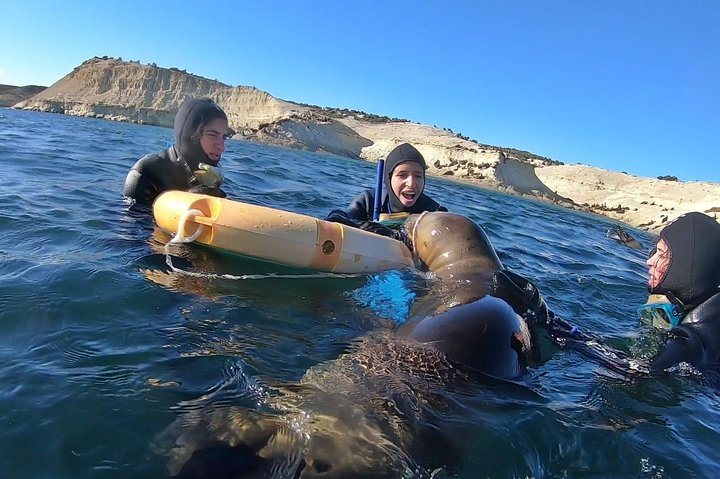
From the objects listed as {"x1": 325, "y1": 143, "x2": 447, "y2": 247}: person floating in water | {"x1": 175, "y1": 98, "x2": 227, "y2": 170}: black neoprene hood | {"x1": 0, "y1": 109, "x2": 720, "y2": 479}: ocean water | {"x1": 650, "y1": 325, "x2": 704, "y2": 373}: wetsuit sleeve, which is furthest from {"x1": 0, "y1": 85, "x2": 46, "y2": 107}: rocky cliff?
{"x1": 650, "y1": 325, "x2": 704, "y2": 373}: wetsuit sleeve

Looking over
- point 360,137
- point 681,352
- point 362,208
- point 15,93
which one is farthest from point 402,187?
point 15,93

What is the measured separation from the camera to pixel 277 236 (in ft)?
16.6

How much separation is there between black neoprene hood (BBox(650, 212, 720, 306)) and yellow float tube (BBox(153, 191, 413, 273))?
2344 mm

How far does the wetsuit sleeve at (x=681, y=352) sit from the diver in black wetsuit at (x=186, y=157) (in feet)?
15.9

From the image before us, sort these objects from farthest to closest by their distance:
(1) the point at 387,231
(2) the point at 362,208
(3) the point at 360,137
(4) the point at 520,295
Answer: (3) the point at 360,137 < (2) the point at 362,208 < (1) the point at 387,231 < (4) the point at 520,295

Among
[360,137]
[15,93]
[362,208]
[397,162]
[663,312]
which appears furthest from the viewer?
[15,93]

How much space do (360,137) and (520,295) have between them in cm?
4714

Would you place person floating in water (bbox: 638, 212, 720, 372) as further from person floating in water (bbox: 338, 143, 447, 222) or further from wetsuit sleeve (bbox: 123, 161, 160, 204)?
wetsuit sleeve (bbox: 123, 161, 160, 204)

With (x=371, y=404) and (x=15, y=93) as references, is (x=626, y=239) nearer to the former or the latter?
(x=371, y=404)

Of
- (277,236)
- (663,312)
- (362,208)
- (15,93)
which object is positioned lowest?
(663,312)

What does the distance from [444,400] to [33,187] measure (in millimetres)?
6905

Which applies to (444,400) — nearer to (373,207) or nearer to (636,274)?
(373,207)

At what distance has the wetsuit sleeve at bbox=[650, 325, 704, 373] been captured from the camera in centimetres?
426

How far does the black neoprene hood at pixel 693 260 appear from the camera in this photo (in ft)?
15.0
